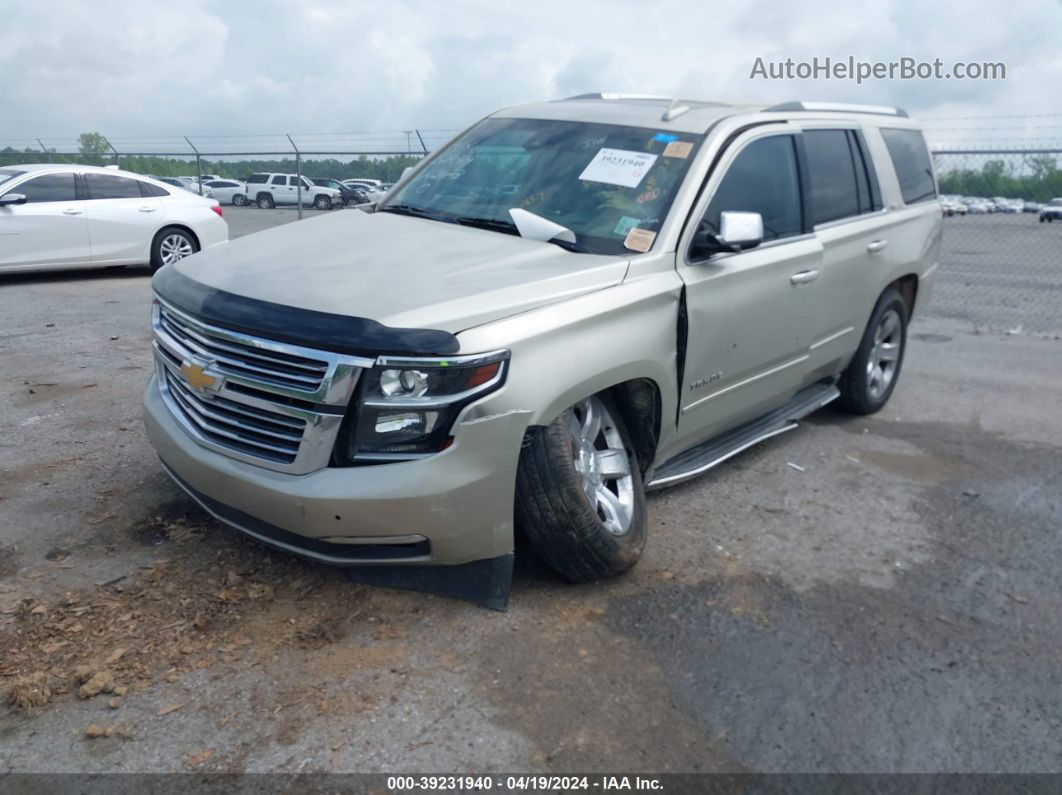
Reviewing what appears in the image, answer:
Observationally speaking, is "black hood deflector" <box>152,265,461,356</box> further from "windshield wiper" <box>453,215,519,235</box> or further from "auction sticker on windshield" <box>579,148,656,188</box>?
"auction sticker on windshield" <box>579,148,656,188</box>

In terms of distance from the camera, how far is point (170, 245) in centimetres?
1255

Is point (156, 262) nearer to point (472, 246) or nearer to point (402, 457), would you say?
point (472, 246)

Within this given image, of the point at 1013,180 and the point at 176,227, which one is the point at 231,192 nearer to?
the point at 176,227

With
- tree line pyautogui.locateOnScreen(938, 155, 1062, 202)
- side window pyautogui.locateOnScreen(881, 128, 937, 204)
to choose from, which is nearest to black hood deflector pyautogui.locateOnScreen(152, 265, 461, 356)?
side window pyautogui.locateOnScreen(881, 128, 937, 204)

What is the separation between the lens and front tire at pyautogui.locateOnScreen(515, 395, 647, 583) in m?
3.49

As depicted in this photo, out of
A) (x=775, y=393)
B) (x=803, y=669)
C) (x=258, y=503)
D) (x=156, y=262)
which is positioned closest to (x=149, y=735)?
(x=258, y=503)

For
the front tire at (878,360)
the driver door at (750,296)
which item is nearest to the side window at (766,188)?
the driver door at (750,296)

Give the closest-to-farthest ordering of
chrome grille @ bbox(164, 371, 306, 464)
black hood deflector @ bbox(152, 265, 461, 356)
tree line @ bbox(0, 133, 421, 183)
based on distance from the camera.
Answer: black hood deflector @ bbox(152, 265, 461, 356), chrome grille @ bbox(164, 371, 306, 464), tree line @ bbox(0, 133, 421, 183)

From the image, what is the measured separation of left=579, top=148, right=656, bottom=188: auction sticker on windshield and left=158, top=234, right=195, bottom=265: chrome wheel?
9.18 metres

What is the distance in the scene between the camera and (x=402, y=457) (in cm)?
324

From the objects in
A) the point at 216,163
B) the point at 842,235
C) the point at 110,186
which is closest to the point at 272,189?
the point at 216,163

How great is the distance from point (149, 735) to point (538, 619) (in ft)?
4.58

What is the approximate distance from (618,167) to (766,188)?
891 millimetres

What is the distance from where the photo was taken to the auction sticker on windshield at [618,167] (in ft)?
14.4
